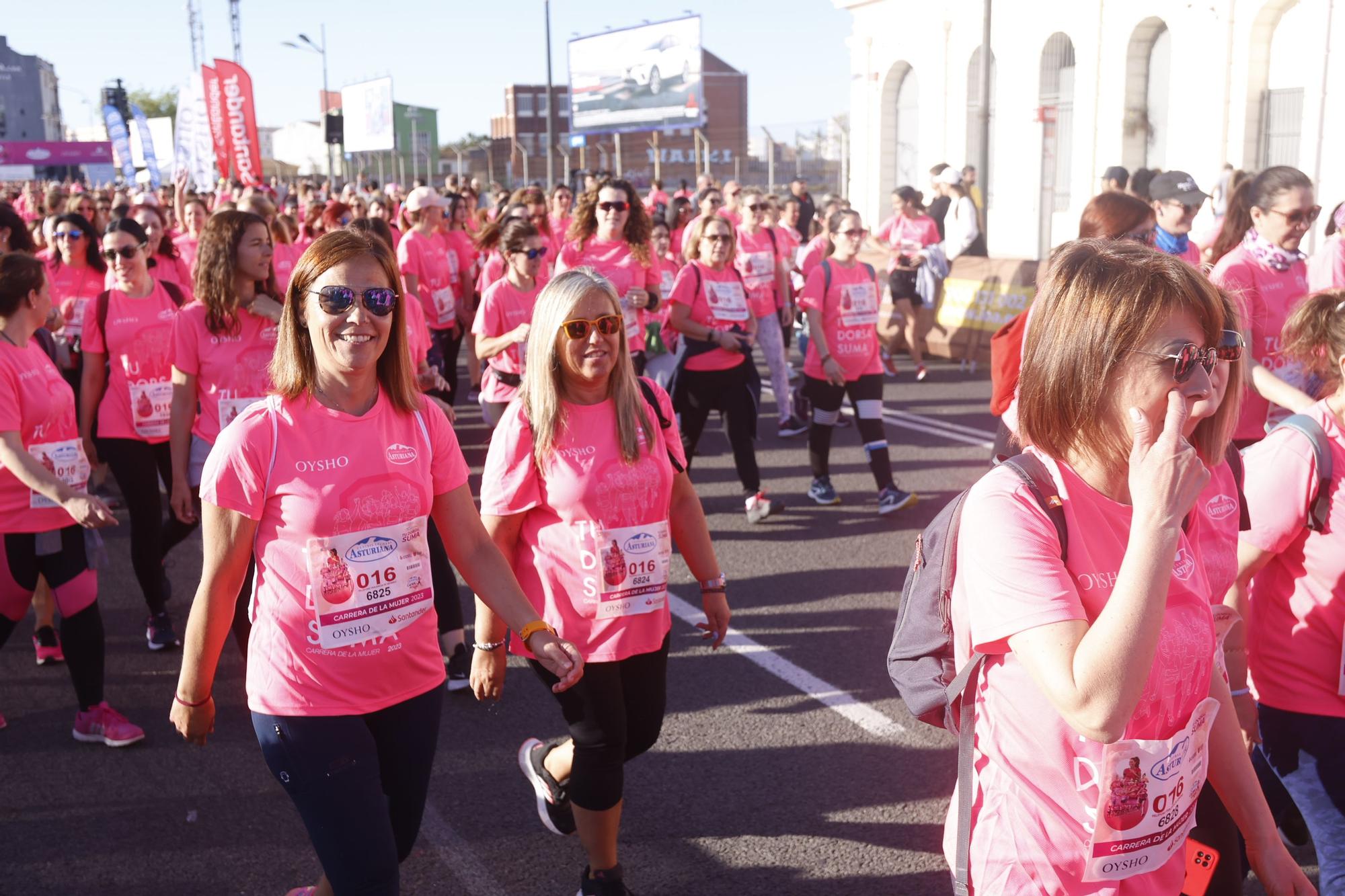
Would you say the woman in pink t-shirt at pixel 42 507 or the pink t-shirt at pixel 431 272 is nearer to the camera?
the woman in pink t-shirt at pixel 42 507

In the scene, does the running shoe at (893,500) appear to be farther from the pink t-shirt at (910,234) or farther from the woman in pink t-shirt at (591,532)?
the pink t-shirt at (910,234)

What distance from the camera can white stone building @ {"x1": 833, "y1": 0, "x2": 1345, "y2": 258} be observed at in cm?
1957

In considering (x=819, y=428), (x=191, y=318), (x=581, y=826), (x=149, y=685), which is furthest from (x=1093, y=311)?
(x=819, y=428)

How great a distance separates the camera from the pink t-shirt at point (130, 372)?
18.0ft

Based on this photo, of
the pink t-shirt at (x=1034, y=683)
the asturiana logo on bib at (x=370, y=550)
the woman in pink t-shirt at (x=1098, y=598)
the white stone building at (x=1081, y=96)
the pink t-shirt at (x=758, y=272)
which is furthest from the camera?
the white stone building at (x=1081, y=96)

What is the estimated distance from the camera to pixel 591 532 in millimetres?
3459

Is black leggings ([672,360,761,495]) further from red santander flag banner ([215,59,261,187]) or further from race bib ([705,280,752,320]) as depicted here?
red santander flag banner ([215,59,261,187])

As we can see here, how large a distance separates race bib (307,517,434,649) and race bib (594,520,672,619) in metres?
0.66

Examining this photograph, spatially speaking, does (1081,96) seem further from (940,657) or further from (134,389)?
(940,657)

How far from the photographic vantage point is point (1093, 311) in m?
1.86

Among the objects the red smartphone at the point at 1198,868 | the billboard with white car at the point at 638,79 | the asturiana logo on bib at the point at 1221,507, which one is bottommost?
the red smartphone at the point at 1198,868

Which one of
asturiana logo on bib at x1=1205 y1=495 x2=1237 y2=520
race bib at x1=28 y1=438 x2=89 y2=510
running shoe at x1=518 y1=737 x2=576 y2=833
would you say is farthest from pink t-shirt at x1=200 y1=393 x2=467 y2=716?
race bib at x1=28 y1=438 x2=89 y2=510

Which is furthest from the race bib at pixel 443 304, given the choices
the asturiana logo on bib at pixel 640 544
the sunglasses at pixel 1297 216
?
the asturiana logo on bib at pixel 640 544

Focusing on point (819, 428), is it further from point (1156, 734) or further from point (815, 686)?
point (1156, 734)
